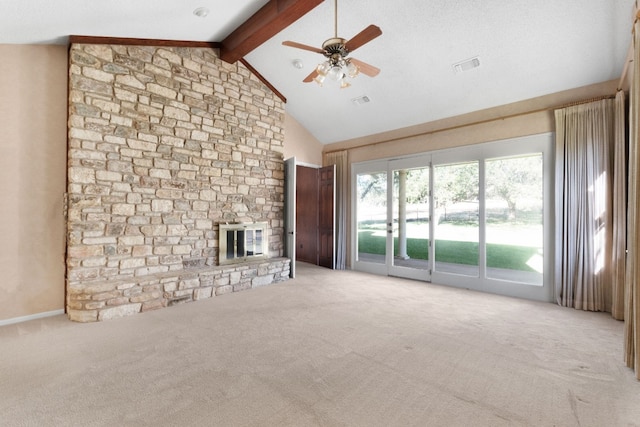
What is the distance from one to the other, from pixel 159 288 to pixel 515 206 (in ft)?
17.4

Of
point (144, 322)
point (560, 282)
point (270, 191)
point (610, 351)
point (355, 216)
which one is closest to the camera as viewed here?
point (610, 351)

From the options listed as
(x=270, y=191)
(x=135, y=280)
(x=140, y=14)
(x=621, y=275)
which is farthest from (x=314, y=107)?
(x=621, y=275)

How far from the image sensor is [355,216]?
6.36 metres

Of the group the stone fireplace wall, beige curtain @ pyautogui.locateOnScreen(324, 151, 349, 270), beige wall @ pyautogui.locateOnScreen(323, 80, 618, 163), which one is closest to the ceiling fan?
the stone fireplace wall

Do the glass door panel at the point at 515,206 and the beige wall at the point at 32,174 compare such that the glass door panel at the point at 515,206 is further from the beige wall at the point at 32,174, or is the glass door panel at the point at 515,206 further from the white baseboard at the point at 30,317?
the white baseboard at the point at 30,317

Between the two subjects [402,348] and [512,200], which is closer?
[402,348]

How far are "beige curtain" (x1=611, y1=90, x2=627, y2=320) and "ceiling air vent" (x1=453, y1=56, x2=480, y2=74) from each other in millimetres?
1608

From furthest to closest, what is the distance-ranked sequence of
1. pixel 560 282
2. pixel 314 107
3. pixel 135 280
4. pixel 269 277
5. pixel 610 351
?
pixel 314 107
pixel 269 277
pixel 560 282
pixel 135 280
pixel 610 351

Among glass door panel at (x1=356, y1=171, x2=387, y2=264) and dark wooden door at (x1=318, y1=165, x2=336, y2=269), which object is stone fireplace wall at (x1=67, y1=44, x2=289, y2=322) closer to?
dark wooden door at (x1=318, y1=165, x2=336, y2=269)

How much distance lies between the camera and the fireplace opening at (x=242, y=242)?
4609 millimetres

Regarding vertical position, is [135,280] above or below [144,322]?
above

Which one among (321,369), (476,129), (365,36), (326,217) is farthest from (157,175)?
(476,129)

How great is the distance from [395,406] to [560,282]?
3435 millimetres

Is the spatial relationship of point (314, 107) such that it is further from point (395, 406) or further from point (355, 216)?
point (395, 406)
